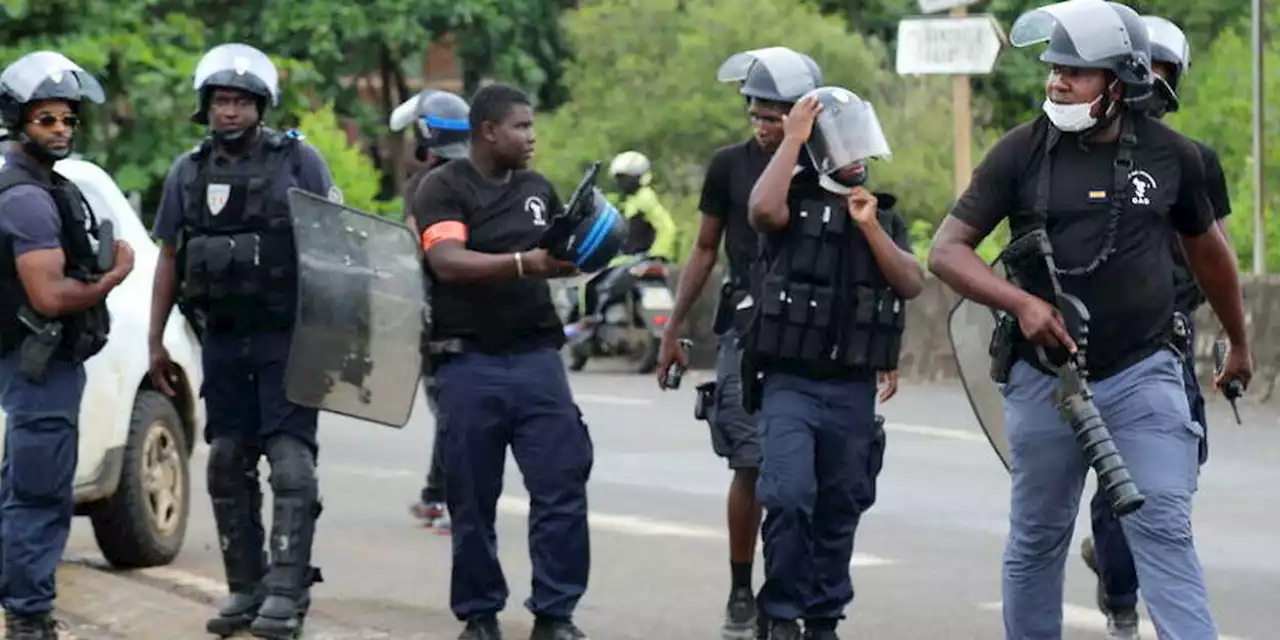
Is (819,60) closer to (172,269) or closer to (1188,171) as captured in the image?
(172,269)

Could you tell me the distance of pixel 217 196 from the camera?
8711 mm

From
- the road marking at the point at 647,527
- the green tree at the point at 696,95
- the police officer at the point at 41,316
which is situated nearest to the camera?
the police officer at the point at 41,316

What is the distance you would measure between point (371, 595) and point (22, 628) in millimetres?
2066

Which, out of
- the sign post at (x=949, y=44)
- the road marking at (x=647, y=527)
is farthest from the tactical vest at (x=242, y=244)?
the sign post at (x=949, y=44)

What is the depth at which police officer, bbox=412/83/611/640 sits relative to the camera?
8562 millimetres

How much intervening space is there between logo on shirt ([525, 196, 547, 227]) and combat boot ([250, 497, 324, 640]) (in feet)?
3.67

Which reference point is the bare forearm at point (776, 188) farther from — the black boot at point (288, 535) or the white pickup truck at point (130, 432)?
the white pickup truck at point (130, 432)

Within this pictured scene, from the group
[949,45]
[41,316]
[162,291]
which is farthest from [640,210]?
[41,316]

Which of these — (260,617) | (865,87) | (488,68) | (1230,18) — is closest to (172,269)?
(260,617)

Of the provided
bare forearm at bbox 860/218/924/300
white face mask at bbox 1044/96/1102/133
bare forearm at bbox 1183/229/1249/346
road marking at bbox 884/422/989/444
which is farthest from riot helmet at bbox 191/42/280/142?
road marking at bbox 884/422/989/444

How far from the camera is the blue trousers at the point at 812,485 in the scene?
8102 millimetres

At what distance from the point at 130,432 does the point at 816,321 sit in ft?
11.8

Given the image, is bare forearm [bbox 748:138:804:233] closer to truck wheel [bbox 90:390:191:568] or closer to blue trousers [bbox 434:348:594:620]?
blue trousers [bbox 434:348:594:620]

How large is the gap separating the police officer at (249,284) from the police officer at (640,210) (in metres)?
13.3
